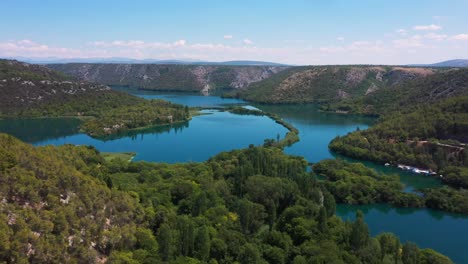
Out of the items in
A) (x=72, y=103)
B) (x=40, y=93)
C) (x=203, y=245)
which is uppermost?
(x=40, y=93)

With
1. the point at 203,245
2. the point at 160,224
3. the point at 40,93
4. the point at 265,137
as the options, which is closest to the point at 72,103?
the point at 40,93

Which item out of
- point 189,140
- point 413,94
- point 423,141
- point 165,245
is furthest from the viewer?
point 413,94

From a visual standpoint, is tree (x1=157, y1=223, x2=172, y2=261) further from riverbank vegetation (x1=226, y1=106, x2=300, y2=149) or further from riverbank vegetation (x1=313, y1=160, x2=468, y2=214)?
riverbank vegetation (x1=226, y1=106, x2=300, y2=149)

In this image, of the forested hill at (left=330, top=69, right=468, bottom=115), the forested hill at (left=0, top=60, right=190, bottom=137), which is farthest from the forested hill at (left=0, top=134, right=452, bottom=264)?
the forested hill at (left=330, top=69, right=468, bottom=115)

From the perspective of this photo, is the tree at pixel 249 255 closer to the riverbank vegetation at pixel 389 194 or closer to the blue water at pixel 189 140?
the riverbank vegetation at pixel 389 194

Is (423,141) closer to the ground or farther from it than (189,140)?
farther from it

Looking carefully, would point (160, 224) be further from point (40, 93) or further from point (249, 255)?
point (40, 93)
